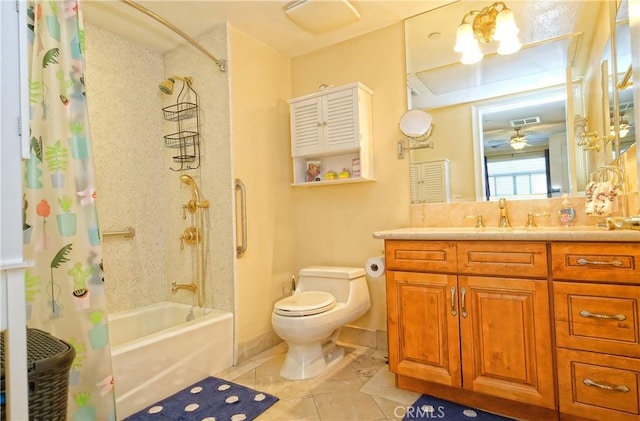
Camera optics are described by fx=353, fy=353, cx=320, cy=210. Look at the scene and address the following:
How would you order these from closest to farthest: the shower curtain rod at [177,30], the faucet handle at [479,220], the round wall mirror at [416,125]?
the shower curtain rod at [177,30], the faucet handle at [479,220], the round wall mirror at [416,125]

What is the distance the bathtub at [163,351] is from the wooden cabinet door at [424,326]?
1107 mm

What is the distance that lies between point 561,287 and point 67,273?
6.83 feet

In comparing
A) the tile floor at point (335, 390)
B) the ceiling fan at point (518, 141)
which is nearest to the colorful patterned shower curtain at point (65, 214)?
the tile floor at point (335, 390)

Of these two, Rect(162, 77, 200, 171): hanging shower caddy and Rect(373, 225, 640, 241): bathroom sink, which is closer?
Rect(373, 225, 640, 241): bathroom sink

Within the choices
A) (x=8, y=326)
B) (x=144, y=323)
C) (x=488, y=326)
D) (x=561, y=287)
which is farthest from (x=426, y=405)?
(x=144, y=323)

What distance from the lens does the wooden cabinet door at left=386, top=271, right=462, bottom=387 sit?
1.73m

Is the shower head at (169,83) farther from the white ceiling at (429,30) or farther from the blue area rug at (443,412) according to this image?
the blue area rug at (443,412)

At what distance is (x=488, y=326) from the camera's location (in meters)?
1.64

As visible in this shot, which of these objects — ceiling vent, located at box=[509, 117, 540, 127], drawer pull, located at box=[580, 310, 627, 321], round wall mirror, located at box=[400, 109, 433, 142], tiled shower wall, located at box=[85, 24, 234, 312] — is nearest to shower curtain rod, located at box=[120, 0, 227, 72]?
tiled shower wall, located at box=[85, 24, 234, 312]

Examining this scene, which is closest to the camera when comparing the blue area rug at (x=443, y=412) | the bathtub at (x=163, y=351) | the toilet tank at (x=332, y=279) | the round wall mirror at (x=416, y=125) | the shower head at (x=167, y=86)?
the blue area rug at (x=443, y=412)

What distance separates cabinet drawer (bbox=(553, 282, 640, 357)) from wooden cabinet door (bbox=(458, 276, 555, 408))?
6 centimetres

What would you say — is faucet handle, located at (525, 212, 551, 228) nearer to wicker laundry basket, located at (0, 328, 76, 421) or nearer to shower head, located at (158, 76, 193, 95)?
wicker laundry basket, located at (0, 328, 76, 421)

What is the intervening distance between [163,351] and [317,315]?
87 centimetres

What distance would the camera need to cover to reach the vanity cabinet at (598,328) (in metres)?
1.35
